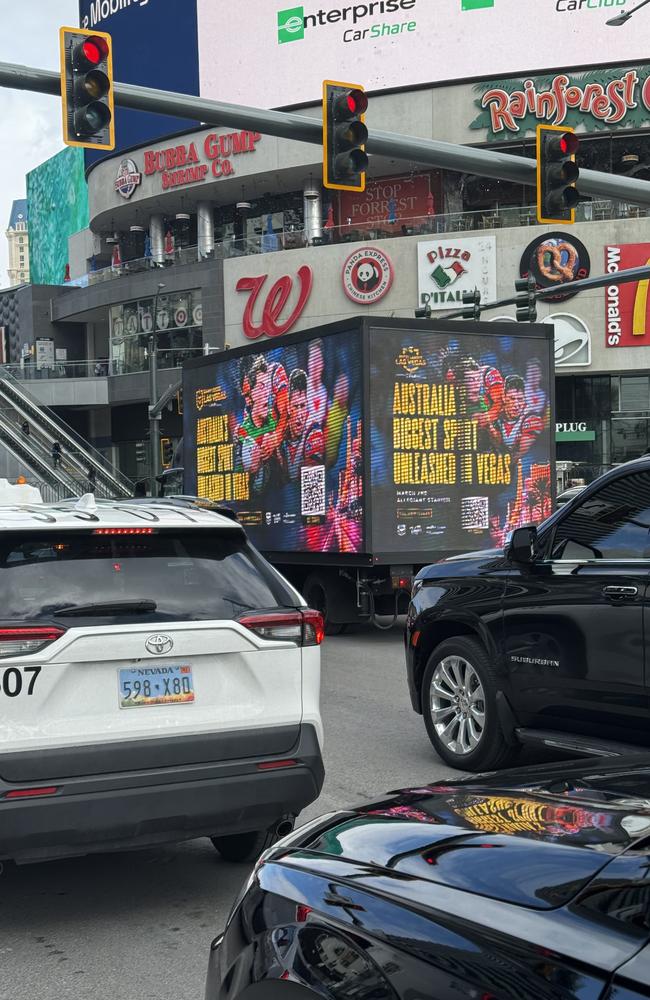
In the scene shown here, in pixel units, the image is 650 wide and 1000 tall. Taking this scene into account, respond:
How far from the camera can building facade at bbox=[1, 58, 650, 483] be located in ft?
150

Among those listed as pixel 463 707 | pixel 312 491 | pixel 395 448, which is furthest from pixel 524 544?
pixel 312 491

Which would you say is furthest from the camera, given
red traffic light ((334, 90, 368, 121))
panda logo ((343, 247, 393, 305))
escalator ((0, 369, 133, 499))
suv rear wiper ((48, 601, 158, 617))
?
panda logo ((343, 247, 393, 305))

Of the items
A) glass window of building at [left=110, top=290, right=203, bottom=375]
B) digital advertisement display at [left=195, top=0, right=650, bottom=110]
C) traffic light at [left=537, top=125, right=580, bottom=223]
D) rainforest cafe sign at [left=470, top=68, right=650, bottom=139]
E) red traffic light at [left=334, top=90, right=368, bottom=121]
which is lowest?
traffic light at [left=537, top=125, right=580, bottom=223]

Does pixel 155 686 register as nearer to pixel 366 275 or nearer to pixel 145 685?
pixel 145 685

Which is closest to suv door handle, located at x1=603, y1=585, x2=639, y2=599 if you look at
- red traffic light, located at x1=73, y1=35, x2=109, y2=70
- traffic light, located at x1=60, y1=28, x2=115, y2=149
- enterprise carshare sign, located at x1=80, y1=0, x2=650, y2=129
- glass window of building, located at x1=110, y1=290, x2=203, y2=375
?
traffic light, located at x1=60, y1=28, x2=115, y2=149

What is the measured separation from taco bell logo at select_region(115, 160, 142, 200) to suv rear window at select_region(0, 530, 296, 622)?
56.2 m

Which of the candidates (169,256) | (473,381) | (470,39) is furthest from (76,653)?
(169,256)

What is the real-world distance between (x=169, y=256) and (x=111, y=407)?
10470mm

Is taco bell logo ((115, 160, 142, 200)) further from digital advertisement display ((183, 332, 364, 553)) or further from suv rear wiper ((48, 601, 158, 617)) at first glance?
suv rear wiper ((48, 601, 158, 617))

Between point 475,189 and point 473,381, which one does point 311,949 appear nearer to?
point 473,381

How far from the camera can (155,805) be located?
4.61 m

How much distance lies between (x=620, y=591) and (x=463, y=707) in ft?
5.88

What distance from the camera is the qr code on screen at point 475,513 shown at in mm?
15133

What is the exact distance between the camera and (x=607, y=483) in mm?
6609
